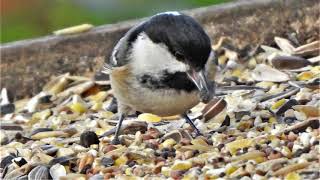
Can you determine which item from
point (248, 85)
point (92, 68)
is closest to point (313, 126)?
point (248, 85)

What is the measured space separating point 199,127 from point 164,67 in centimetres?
46

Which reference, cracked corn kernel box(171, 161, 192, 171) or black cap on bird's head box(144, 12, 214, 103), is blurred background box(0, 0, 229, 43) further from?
cracked corn kernel box(171, 161, 192, 171)

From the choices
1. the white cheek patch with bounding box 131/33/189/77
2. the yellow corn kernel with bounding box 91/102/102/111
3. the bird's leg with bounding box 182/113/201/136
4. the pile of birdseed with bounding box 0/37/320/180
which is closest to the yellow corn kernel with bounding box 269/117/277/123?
the pile of birdseed with bounding box 0/37/320/180

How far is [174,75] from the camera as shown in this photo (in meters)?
3.63

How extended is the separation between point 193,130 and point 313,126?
0.53 metres

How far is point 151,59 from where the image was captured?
3.70 m

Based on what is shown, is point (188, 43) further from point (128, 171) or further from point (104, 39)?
point (104, 39)

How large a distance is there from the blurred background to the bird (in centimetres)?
187

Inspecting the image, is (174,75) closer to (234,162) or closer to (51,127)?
(234,162)

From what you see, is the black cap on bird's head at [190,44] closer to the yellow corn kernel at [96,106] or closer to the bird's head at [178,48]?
the bird's head at [178,48]

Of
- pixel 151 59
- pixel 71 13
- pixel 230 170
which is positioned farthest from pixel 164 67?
pixel 71 13

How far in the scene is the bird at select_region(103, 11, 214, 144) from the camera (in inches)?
139

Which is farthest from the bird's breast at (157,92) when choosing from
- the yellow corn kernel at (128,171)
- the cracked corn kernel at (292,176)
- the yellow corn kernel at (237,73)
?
the yellow corn kernel at (237,73)

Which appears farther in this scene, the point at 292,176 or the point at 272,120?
the point at 272,120
